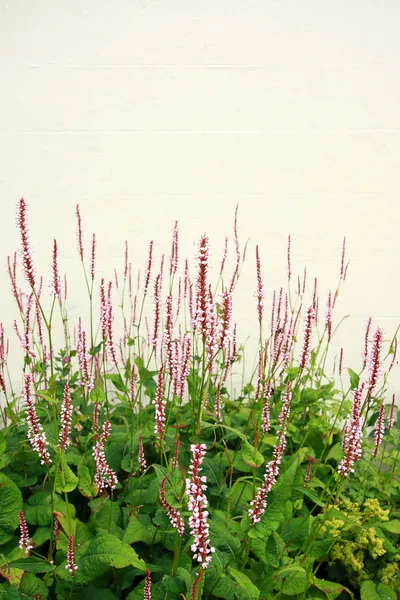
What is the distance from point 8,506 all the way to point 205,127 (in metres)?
2.64

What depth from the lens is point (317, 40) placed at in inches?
132

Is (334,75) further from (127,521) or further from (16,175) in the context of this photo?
(127,521)

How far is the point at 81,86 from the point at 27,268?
8.01 feet

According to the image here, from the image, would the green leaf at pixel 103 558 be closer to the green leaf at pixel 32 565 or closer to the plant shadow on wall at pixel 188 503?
the plant shadow on wall at pixel 188 503

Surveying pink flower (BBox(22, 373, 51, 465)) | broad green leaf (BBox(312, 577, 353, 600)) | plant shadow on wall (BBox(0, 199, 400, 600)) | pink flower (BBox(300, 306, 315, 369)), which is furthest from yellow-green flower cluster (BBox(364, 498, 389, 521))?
pink flower (BBox(22, 373, 51, 465))

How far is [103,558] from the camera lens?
132 cm

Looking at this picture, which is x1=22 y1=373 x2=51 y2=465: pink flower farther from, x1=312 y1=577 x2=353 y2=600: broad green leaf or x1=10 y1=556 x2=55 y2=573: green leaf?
x1=312 y1=577 x2=353 y2=600: broad green leaf

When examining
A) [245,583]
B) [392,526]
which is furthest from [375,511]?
[245,583]

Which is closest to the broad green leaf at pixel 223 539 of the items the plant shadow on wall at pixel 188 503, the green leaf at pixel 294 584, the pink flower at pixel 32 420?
the plant shadow on wall at pixel 188 503

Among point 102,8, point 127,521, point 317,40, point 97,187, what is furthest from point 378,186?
point 127,521

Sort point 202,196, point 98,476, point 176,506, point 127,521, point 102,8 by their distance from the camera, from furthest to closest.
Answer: point 202,196
point 102,8
point 127,521
point 98,476
point 176,506

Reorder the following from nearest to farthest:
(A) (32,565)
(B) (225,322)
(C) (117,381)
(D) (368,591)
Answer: (B) (225,322) < (A) (32,565) < (D) (368,591) < (C) (117,381)

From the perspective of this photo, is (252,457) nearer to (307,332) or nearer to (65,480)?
(307,332)

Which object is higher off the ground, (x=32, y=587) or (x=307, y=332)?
(x=307, y=332)
